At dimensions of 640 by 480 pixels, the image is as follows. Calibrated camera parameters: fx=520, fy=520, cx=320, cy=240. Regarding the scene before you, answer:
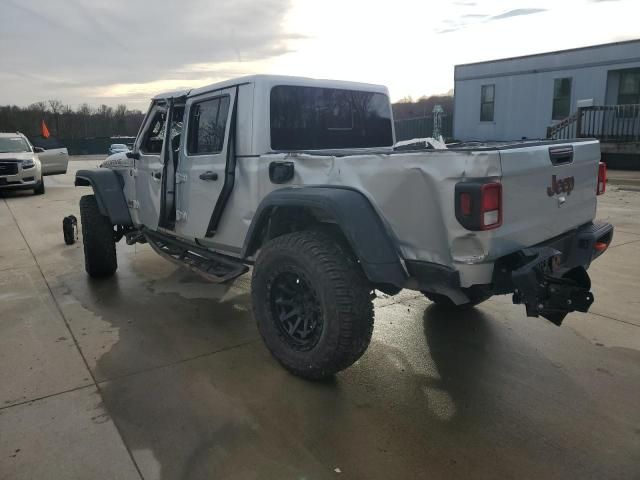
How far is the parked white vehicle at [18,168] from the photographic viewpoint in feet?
45.3

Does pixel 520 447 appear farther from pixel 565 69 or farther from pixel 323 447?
pixel 565 69

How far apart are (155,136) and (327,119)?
76.4 inches

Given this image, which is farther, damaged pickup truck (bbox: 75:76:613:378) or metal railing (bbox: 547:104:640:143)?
metal railing (bbox: 547:104:640:143)

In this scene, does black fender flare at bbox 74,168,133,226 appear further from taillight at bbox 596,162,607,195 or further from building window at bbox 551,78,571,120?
building window at bbox 551,78,571,120

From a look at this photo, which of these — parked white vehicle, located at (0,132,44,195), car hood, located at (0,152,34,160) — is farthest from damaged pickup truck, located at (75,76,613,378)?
car hood, located at (0,152,34,160)

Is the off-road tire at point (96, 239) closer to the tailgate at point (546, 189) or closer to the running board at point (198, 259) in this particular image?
the running board at point (198, 259)

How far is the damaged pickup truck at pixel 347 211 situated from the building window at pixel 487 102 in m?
18.9

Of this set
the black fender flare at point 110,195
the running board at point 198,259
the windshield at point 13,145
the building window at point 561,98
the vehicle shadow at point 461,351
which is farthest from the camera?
the building window at point 561,98

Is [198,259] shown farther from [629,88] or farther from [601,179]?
[629,88]

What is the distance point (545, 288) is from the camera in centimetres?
269

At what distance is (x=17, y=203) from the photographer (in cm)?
1279

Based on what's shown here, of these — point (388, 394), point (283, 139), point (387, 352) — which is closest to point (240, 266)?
point (283, 139)

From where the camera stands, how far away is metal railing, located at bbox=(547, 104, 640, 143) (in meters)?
16.7

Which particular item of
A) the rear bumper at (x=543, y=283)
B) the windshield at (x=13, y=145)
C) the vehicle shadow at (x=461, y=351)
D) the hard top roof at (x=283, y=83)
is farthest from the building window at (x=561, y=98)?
the rear bumper at (x=543, y=283)
